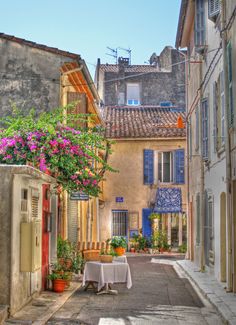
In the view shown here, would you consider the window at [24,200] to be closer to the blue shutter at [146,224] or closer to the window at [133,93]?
the blue shutter at [146,224]

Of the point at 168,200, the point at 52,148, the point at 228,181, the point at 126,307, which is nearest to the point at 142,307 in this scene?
the point at 126,307

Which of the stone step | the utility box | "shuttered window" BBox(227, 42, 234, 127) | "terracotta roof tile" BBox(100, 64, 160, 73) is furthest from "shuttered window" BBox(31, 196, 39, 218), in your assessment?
"terracotta roof tile" BBox(100, 64, 160, 73)

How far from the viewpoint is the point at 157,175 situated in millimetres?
34812

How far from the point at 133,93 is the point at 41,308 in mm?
33271

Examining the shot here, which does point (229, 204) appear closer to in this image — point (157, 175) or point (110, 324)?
point (110, 324)

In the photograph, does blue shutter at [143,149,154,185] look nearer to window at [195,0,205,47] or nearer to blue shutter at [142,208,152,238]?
blue shutter at [142,208,152,238]

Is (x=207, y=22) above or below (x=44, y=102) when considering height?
above

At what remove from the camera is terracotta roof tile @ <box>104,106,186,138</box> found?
114 ft

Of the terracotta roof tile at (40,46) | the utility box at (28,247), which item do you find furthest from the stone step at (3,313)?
the terracotta roof tile at (40,46)

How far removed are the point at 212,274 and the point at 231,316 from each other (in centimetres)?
710

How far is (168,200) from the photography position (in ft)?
112

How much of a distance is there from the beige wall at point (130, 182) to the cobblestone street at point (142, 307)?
1694 centimetres

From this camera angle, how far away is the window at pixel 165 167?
34781 mm

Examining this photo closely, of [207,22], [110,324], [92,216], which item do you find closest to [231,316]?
[110,324]
